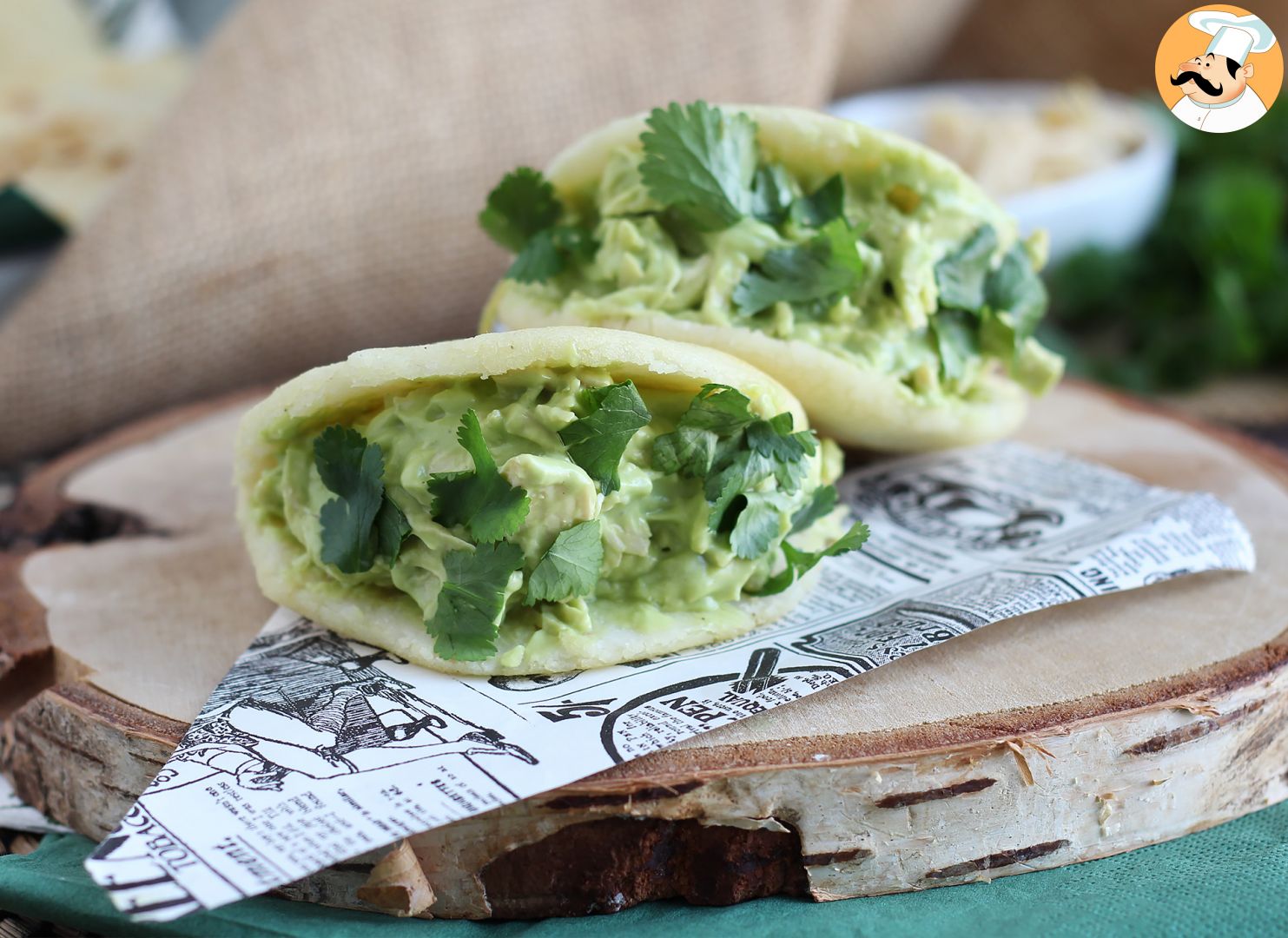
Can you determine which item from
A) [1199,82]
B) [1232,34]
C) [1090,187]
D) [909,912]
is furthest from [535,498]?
[1090,187]

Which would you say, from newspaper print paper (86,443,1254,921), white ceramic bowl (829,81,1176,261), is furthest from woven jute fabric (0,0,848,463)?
newspaper print paper (86,443,1254,921)

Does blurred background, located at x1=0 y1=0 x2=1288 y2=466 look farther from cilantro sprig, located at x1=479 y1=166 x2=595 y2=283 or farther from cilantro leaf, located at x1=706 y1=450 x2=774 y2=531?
cilantro leaf, located at x1=706 y1=450 x2=774 y2=531

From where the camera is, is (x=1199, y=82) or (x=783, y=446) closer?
(x=783, y=446)

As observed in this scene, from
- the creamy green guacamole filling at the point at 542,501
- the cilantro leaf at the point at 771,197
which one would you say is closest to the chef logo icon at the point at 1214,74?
the cilantro leaf at the point at 771,197

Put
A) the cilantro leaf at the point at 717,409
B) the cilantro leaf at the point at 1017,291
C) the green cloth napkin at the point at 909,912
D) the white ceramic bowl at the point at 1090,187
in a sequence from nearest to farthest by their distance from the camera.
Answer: the green cloth napkin at the point at 909,912, the cilantro leaf at the point at 717,409, the cilantro leaf at the point at 1017,291, the white ceramic bowl at the point at 1090,187

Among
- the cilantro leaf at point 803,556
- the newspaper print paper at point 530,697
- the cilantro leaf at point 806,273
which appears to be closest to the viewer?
the newspaper print paper at point 530,697

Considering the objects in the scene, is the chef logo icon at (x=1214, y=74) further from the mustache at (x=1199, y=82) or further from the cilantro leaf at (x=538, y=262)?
the cilantro leaf at (x=538, y=262)

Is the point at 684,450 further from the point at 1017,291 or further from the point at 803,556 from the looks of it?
the point at 1017,291
